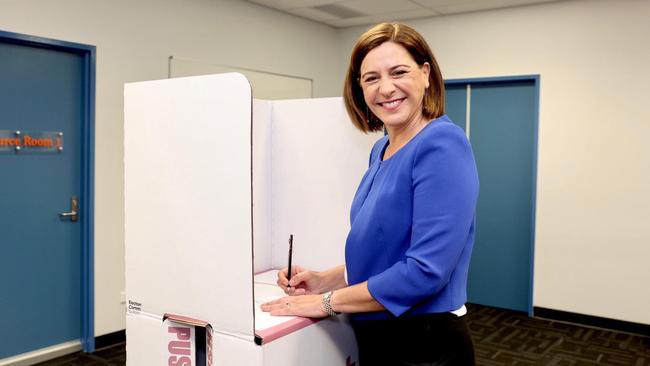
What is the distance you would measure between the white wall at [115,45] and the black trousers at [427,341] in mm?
2763

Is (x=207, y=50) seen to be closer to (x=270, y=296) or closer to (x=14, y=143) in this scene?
(x=14, y=143)

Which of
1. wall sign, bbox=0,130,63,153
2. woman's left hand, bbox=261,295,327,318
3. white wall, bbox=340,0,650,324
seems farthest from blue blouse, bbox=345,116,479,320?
white wall, bbox=340,0,650,324

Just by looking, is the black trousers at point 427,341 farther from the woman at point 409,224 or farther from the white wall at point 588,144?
the white wall at point 588,144

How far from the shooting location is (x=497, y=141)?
455 cm

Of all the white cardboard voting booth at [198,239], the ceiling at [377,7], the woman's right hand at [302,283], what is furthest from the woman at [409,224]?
the ceiling at [377,7]

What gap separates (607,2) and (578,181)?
4.12 feet

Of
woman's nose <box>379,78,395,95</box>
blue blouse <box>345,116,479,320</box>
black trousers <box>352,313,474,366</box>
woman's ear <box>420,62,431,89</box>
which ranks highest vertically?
woman's ear <box>420,62,431,89</box>

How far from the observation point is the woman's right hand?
1.46 meters

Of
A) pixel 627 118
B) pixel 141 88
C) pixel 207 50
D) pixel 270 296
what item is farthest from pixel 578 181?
pixel 141 88

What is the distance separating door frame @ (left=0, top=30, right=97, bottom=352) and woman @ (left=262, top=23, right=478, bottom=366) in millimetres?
2551

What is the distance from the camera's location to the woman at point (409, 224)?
3.26ft

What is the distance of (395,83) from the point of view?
1101 millimetres

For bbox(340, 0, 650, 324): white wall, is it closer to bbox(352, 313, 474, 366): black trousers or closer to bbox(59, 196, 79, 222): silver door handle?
bbox(59, 196, 79, 222): silver door handle

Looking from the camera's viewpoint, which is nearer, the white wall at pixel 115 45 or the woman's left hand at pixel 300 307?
the woman's left hand at pixel 300 307
